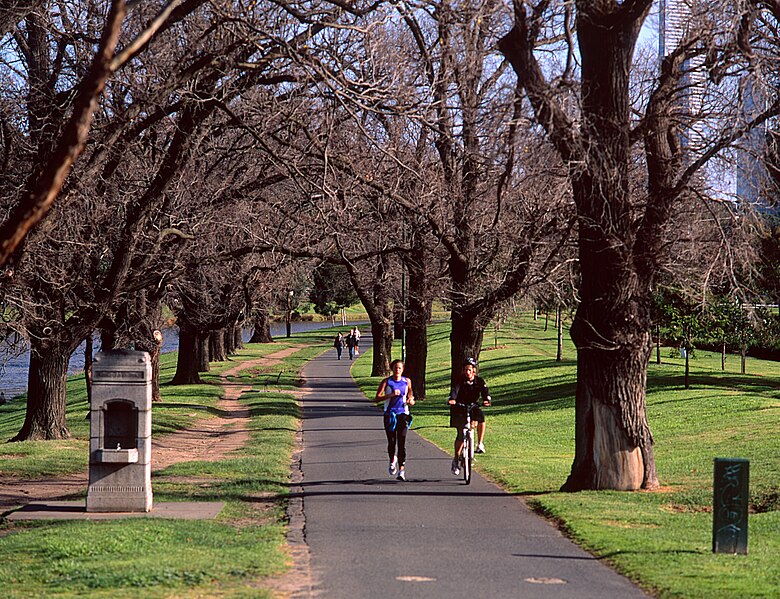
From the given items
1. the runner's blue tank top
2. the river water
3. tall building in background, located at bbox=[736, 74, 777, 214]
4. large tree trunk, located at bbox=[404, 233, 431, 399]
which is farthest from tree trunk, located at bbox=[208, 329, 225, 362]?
tall building in background, located at bbox=[736, 74, 777, 214]

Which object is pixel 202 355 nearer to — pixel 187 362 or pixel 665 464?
pixel 187 362

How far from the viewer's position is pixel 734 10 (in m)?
12.7

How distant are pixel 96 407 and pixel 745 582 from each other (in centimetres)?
768

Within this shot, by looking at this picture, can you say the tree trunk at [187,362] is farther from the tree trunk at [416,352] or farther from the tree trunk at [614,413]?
the tree trunk at [614,413]

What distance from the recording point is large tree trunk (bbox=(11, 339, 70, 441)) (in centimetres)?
2214

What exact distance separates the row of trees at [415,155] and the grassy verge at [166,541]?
3.57 meters

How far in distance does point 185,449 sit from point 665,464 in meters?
9.72

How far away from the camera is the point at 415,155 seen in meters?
22.0

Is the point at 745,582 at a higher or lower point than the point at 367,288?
lower

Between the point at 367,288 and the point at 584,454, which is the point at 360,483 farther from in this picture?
the point at 367,288

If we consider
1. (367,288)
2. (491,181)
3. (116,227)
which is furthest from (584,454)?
(367,288)

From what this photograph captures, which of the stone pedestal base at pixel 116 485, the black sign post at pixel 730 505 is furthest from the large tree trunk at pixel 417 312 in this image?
the black sign post at pixel 730 505

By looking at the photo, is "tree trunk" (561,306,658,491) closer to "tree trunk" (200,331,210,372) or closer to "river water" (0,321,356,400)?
"river water" (0,321,356,400)

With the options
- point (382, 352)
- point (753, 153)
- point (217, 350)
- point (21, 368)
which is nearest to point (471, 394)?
point (753, 153)
